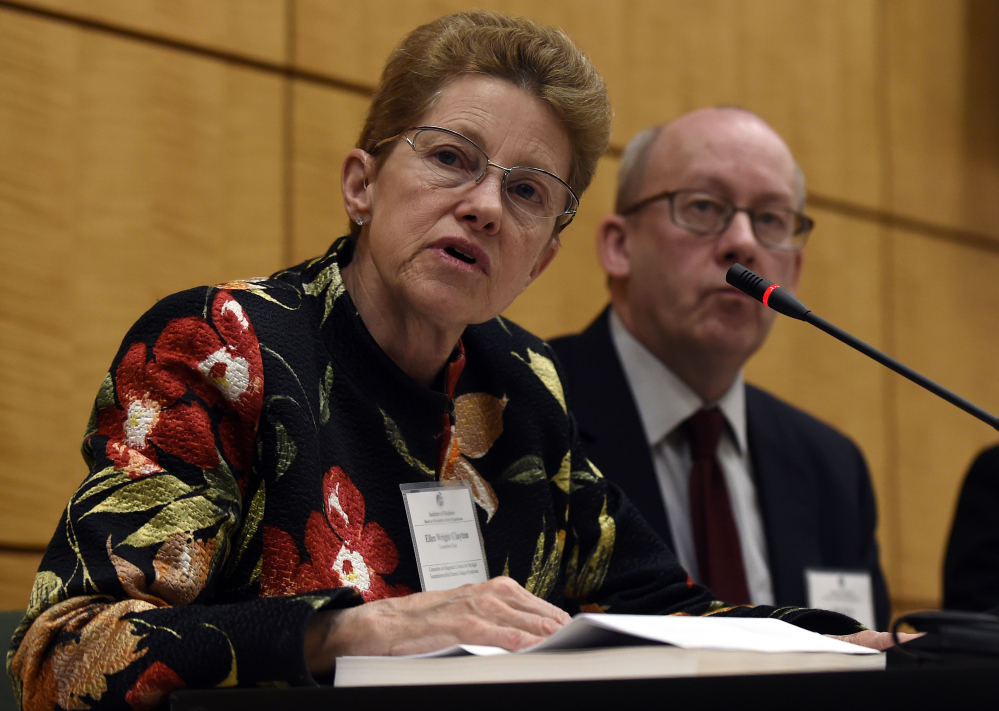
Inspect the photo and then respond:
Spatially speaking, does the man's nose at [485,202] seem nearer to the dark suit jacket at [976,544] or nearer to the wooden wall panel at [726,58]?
the wooden wall panel at [726,58]

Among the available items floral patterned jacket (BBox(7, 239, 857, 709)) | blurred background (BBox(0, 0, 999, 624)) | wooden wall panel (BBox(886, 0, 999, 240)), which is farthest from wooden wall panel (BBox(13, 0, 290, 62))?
wooden wall panel (BBox(886, 0, 999, 240))

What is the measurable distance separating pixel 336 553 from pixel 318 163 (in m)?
1.45

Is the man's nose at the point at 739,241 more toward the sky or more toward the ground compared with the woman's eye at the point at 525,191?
more toward the sky

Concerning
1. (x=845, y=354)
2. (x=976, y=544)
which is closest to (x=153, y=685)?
(x=976, y=544)

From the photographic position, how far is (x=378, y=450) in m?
1.31

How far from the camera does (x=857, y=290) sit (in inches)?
135

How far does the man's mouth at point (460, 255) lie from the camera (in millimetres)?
1368

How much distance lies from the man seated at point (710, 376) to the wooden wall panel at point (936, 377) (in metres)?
1.03

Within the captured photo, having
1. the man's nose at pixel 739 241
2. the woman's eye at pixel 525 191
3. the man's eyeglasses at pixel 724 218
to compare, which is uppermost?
the man's eyeglasses at pixel 724 218

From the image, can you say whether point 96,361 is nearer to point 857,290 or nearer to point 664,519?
point 664,519

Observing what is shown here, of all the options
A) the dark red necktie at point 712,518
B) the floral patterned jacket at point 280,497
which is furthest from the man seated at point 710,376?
the floral patterned jacket at point 280,497

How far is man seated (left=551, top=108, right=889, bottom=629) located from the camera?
222 centimetres

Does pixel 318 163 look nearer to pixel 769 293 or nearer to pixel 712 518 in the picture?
pixel 712 518

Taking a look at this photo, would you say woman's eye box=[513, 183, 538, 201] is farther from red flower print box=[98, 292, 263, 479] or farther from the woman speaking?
red flower print box=[98, 292, 263, 479]
